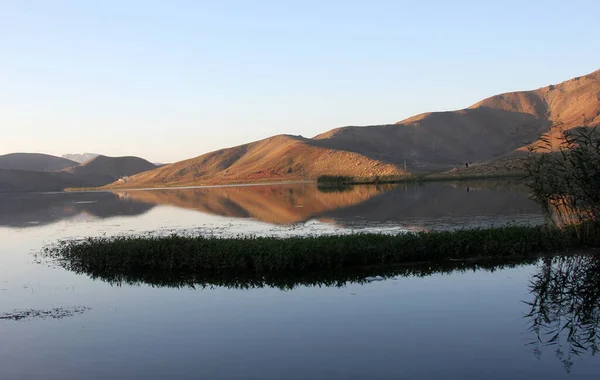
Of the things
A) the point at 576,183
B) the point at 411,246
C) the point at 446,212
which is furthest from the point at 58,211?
the point at 576,183

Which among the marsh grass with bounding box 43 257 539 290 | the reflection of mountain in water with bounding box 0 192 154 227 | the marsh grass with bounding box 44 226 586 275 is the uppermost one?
the reflection of mountain in water with bounding box 0 192 154 227

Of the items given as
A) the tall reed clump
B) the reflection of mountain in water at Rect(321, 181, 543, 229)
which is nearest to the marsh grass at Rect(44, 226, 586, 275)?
the tall reed clump

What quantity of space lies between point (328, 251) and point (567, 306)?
9648 millimetres

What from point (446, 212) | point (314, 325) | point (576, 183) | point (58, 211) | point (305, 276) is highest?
point (576, 183)

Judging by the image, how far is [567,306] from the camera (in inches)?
665

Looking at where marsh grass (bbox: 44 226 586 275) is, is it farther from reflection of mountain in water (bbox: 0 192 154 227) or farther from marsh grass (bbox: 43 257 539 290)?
reflection of mountain in water (bbox: 0 192 154 227)

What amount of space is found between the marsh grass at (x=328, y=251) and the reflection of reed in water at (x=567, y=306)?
2.10 m

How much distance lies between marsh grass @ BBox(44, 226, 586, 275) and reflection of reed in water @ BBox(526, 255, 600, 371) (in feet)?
6.90

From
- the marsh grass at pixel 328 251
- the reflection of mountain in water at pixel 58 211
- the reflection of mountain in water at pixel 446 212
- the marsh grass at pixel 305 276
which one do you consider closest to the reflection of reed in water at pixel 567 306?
the marsh grass at pixel 305 276

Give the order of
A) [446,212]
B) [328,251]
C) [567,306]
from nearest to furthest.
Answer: [567,306] < [328,251] < [446,212]

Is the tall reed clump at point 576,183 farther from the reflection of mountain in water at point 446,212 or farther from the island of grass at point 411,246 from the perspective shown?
the reflection of mountain in water at point 446,212

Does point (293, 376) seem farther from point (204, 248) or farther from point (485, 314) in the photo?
point (204, 248)

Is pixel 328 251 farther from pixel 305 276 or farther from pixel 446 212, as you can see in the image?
pixel 446 212

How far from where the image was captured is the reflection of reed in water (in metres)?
13.8
